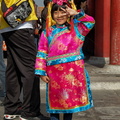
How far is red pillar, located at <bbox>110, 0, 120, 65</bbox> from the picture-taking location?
5801 mm

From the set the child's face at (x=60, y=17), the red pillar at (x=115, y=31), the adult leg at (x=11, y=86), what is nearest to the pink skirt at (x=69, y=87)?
the child's face at (x=60, y=17)

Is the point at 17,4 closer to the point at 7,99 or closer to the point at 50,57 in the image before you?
the point at 50,57

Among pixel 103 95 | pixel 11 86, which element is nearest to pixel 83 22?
pixel 11 86

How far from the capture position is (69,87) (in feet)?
8.94

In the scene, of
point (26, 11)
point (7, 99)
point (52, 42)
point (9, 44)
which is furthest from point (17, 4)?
point (7, 99)

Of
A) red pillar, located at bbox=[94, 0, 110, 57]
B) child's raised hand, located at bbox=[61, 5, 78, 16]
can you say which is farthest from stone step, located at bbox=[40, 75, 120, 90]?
child's raised hand, located at bbox=[61, 5, 78, 16]

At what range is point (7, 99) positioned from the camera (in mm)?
3510

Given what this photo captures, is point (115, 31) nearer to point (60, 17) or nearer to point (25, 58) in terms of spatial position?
point (25, 58)

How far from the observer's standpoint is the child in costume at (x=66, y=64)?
8.94 feet

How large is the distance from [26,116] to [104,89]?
2188 millimetres

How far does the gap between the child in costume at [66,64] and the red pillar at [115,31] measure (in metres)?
3.19

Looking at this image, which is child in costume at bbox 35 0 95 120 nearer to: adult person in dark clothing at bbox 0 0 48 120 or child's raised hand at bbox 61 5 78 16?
Result: child's raised hand at bbox 61 5 78 16

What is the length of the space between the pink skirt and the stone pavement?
0.90 meters

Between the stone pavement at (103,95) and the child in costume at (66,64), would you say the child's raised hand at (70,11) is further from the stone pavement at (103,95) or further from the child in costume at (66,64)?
the stone pavement at (103,95)
